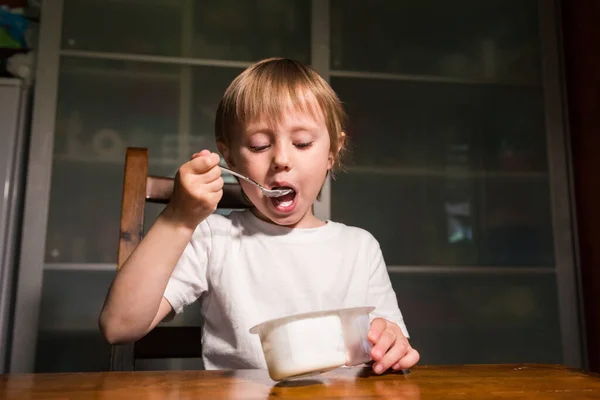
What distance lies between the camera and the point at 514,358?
187 cm

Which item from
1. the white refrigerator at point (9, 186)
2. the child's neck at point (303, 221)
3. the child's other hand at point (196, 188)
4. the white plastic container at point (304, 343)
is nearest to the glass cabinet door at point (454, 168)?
the child's neck at point (303, 221)

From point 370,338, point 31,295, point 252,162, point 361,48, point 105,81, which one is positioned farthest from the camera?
point 361,48

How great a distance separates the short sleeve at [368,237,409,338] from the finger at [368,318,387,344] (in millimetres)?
259

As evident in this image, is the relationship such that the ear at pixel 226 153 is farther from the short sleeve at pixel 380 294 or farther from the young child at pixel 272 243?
the short sleeve at pixel 380 294

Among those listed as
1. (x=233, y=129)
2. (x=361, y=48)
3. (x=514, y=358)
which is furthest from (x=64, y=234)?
(x=514, y=358)

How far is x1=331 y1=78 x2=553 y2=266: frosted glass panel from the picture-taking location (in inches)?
74.9

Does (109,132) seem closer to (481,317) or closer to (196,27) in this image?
(196,27)

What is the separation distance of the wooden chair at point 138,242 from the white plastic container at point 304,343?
→ 0.39 meters

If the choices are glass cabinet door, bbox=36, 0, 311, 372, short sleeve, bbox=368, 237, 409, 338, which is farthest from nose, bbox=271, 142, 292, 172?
glass cabinet door, bbox=36, 0, 311, 372

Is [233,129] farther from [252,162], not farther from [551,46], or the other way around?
[551,46]

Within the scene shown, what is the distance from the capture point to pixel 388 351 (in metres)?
0.54

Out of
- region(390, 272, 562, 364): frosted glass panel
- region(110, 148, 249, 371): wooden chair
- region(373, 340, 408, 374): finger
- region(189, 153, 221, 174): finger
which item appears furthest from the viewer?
→ region(390, 272, 562, 364): frosted glass panel

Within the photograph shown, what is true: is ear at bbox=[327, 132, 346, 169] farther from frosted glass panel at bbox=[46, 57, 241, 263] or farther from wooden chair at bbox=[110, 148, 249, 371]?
frosted glass panel at bbox=[46, 57, 241, 263]

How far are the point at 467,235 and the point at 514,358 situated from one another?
0.45 meters
